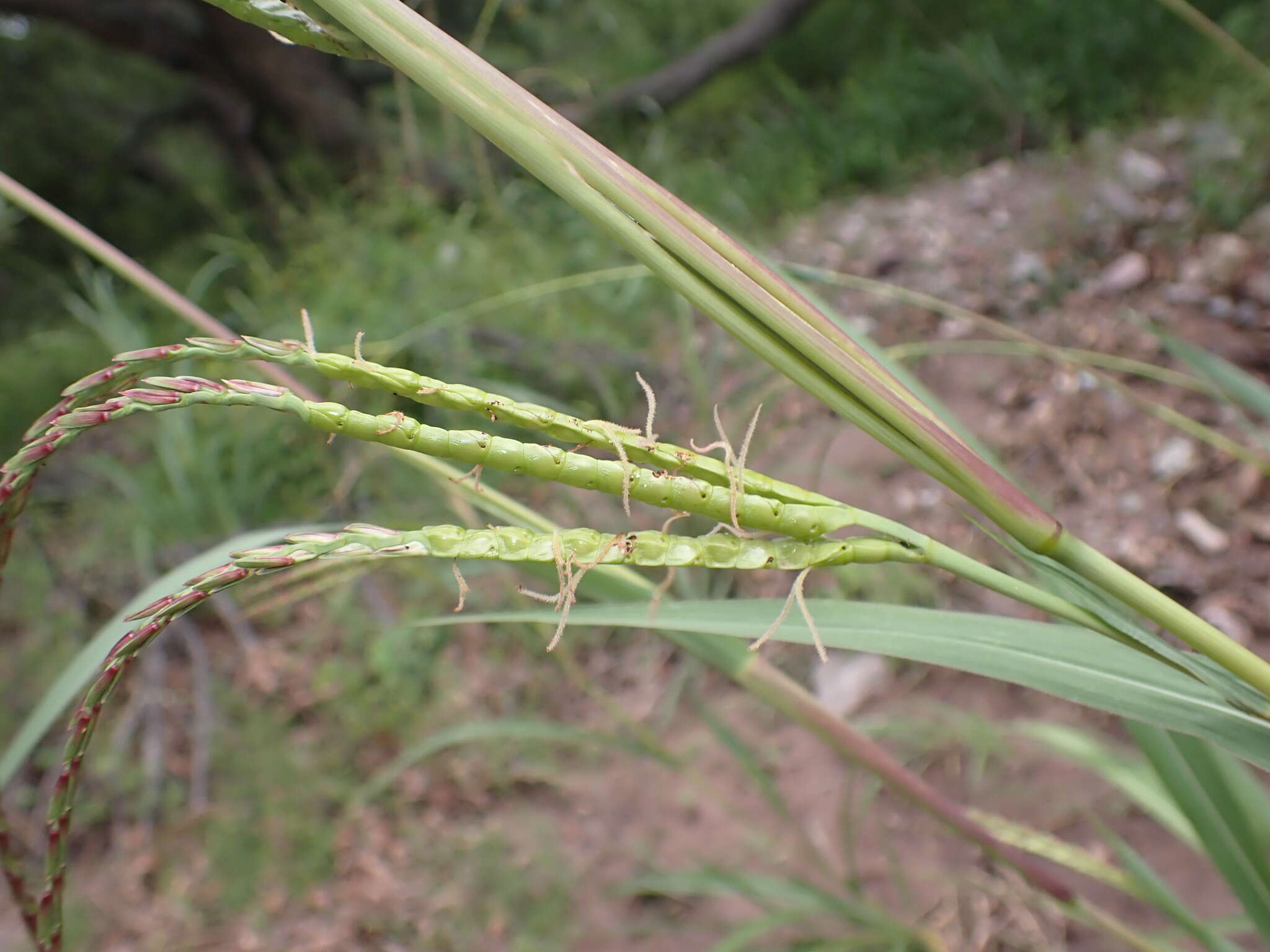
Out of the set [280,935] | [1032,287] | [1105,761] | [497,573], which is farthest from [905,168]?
[280,935]

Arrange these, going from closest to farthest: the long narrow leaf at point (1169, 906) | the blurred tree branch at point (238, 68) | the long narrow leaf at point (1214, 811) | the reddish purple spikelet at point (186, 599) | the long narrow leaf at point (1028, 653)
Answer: the reddish purple spikelet at point (186, 599)
the long narrow leaf at point (1028, 653)
the long narrow leaf at point (1214, 811)
the long narrow leaf at point (1169, 906)
the blurred tree branch at point (238, 68)

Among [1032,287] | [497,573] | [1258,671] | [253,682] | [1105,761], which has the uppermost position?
[1258,671]

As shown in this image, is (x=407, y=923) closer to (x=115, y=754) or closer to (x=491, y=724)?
(x=491, y=724)

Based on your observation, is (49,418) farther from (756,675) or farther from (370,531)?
(756,675)

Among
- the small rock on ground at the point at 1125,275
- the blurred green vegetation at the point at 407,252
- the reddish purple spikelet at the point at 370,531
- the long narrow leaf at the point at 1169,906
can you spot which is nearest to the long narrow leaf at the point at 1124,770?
the long narrow leaf at the point at 1169,906

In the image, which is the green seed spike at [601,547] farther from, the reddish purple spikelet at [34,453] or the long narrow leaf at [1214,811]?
the long narrow leaf at [1214,811]

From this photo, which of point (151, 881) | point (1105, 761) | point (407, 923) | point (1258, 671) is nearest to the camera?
point (1258, 671)
